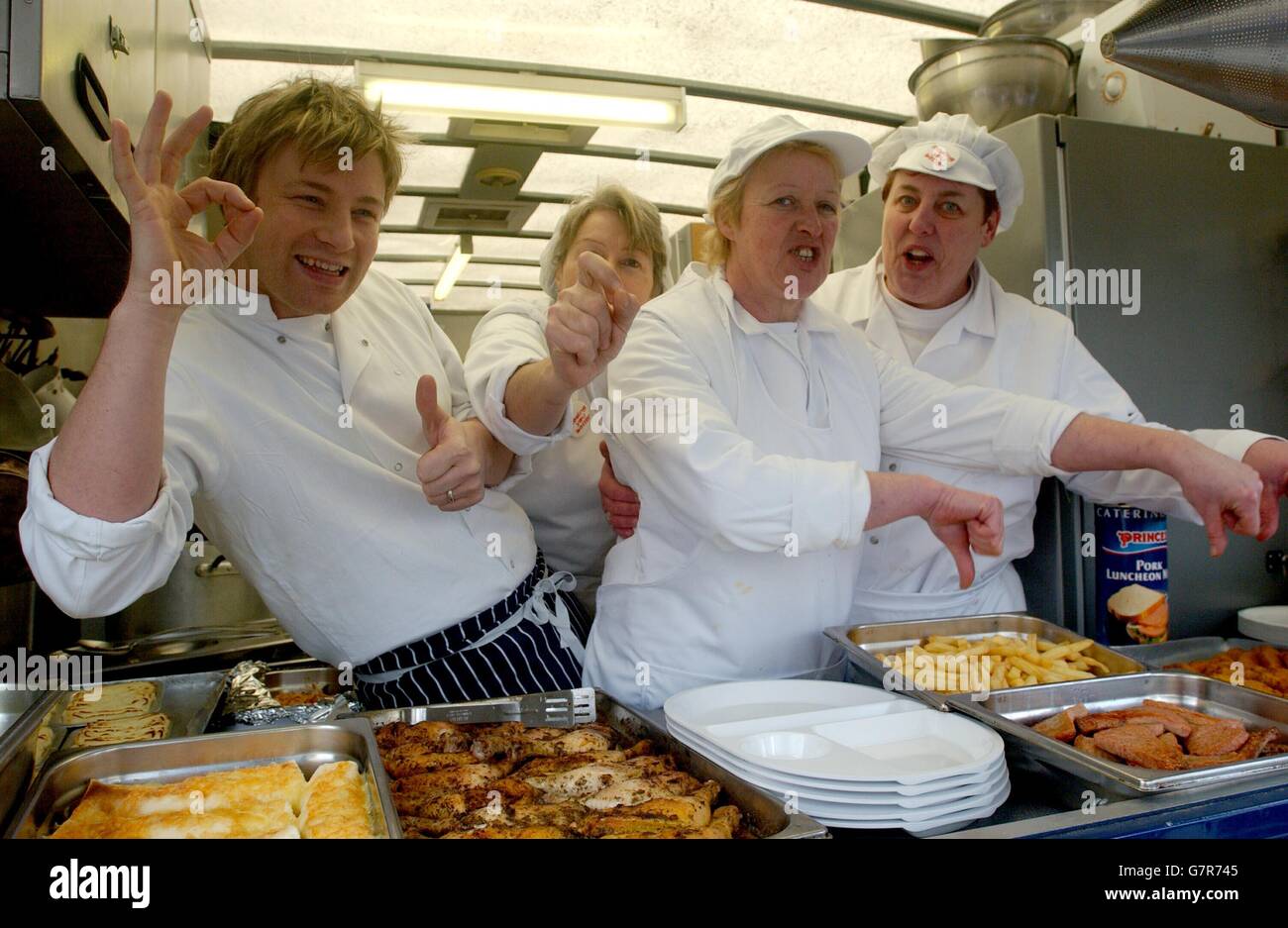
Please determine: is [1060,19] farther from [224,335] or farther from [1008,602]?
[224,335]

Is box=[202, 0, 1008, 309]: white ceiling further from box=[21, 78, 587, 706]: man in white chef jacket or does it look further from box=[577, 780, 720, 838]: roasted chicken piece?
box=[577, 780, 720, 838]: roasted chicken piece

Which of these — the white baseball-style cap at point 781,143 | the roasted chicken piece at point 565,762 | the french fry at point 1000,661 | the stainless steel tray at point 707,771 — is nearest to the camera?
the stainless steel tray at point 707,771

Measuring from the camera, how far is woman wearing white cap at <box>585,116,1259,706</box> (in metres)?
1.71

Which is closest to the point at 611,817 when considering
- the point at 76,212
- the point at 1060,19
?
the point at 76,212

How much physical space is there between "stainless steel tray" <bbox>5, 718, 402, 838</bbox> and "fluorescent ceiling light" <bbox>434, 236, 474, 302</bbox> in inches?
236

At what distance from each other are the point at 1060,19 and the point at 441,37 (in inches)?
99.0

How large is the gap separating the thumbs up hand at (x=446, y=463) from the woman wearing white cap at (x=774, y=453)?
36cm

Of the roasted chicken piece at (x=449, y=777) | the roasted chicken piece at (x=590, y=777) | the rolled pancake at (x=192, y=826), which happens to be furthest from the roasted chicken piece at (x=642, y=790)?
the rolled pancake at (x=192, y=826)

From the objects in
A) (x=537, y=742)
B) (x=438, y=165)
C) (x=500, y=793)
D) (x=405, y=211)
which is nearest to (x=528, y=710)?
(x=537, y=742)

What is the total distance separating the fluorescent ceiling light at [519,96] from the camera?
4.01 metres

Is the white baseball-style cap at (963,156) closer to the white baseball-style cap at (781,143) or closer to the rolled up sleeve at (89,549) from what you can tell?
the white baseball-style cap at (781,143)

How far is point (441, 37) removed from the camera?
3961mm

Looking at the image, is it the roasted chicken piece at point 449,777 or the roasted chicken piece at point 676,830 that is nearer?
the roasted chicken piece at point 676,830

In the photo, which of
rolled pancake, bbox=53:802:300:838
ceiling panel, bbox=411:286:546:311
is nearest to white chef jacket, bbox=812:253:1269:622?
rolled pancake, bbox=53:802:300:838
